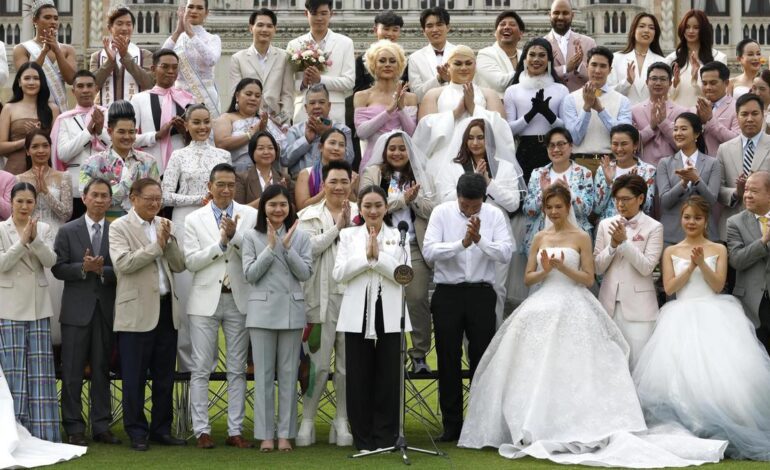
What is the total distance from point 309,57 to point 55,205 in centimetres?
358

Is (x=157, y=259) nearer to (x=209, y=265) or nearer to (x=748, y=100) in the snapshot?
(x=209, y=265)

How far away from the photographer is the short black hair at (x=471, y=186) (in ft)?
41.6

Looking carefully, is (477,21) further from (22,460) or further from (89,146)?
(22,460)

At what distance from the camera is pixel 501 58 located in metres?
15.8

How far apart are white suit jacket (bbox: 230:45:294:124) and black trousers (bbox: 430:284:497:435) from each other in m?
3.91

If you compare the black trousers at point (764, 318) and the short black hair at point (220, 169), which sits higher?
the short black hair at point (220, 169)

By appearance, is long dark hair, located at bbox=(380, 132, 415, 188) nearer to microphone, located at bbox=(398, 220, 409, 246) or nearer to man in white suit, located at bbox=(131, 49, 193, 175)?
microphone, located at bbox=(398, 220, 409, 246)

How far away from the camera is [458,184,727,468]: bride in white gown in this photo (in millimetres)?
11688

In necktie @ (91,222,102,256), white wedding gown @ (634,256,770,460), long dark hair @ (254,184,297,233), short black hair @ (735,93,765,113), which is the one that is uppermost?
short black hair @ (735,93,765,113)

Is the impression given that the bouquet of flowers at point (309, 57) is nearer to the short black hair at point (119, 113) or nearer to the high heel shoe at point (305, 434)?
the short black hair at point (119, 113)

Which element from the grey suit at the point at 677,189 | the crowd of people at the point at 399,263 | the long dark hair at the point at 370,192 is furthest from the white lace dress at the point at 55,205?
the grey suit at the point at 677,189

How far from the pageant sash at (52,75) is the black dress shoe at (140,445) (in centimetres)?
483

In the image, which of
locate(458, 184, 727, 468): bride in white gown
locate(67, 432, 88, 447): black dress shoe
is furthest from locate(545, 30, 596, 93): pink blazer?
locate(67, 432, 88, 447): black dress shoe

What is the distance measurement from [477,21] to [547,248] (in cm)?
1821
